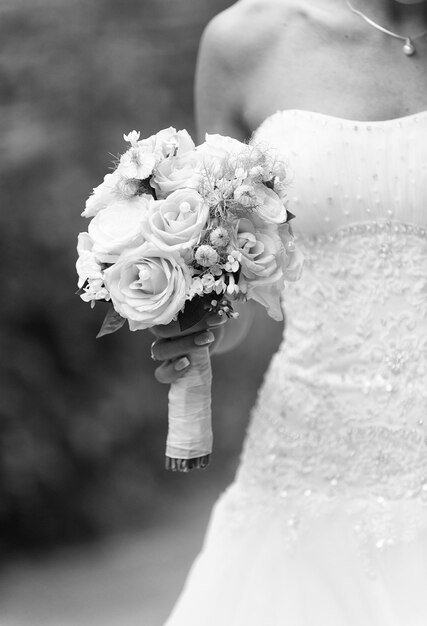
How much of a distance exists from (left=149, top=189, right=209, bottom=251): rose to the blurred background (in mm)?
3261

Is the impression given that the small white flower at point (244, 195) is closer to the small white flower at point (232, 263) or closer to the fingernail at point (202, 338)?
the small white flower at point (232, 263)

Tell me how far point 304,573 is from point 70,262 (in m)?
3.22

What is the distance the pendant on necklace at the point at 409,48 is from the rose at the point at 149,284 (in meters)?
0.84

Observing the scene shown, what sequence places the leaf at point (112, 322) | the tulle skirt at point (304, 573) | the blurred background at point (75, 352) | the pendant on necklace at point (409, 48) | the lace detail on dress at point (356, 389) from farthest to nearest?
1. the blurred background at point (75, 352)
2. the pendant on necklace at point (409, 48)
3. the lace detail on dress at point (356, 389)
4. the tulle skirt at point (304, 573)
5. the leaf at point (112, 322)

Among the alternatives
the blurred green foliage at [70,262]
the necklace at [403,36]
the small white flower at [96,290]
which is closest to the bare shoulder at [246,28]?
the necklace at [403,36]

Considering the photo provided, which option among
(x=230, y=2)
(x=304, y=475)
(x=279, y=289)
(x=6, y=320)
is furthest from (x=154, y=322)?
(x=230, y=2)

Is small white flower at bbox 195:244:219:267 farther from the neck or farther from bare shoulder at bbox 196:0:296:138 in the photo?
the neck

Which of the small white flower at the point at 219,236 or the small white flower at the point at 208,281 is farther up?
the small white flower at the point at 219,236

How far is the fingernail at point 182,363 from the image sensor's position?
1755 mm

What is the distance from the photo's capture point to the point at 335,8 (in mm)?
2154

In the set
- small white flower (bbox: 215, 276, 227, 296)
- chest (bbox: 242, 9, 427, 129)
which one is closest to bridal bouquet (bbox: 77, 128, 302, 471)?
small white flower (bbox: 215, 276, 227, 296)

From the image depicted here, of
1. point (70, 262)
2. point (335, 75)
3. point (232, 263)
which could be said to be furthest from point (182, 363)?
point (70, 262)

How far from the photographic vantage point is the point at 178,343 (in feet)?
5.65

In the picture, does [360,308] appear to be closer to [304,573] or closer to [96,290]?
[304,573]
